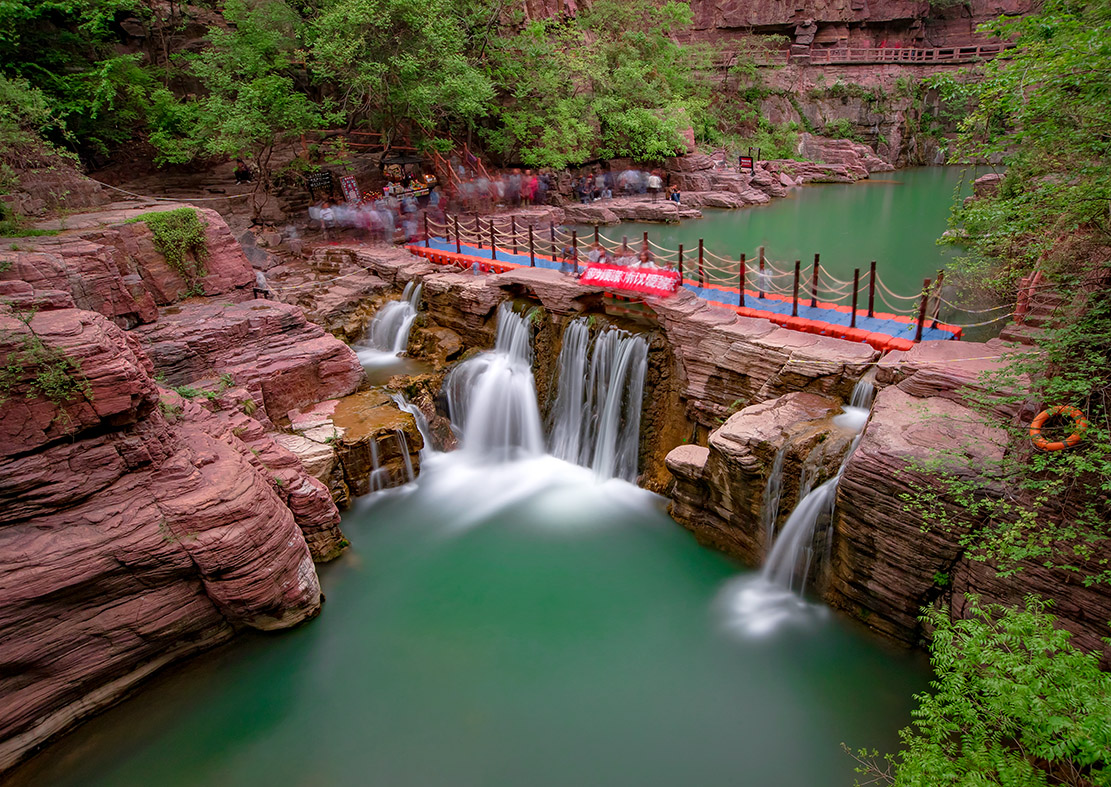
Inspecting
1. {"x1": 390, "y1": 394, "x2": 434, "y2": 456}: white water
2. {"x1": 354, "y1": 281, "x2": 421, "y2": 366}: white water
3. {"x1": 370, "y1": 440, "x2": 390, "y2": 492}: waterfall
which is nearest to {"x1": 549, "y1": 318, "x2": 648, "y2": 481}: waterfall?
{"x1": 390, "y1": 394, "x2": 434, "y2": 456}: white water

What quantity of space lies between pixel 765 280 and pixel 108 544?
538 inches

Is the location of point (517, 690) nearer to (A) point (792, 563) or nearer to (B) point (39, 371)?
(A) point (792, 563)

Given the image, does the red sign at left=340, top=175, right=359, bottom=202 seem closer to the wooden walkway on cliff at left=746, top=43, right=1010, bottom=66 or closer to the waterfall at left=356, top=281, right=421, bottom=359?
the waterfall at left=356, top=281, right=421, bottom=359

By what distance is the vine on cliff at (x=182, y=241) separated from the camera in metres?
13.1

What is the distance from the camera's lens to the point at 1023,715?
3924 millimetres

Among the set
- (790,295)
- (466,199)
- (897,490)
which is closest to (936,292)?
(790,295)

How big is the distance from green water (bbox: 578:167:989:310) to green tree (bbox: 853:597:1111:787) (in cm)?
1074

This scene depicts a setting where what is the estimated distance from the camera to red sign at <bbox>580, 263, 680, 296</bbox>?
38.8 feet

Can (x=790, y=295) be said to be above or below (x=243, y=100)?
below

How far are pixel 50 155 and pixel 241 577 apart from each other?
12642mm

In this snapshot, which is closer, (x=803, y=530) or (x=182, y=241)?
(x=803, y=530)

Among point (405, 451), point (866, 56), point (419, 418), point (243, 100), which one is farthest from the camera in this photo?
point (866, 56)

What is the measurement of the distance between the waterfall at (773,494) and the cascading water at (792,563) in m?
0.20

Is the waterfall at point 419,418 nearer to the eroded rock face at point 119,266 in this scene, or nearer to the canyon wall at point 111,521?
the canyon wall at point 111,521
